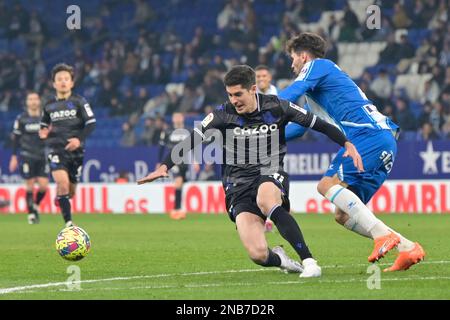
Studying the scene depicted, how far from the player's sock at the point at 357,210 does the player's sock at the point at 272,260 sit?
0.77 metres

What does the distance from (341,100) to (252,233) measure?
1.61m

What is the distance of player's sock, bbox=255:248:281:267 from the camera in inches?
360

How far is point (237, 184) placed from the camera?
951 cm

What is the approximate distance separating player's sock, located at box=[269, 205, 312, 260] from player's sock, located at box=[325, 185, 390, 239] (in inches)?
28.9

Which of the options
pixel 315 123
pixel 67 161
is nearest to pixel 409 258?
pixel 315 123

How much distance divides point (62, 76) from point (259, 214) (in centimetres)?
732

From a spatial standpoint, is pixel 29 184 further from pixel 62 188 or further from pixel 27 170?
pixel 62 188

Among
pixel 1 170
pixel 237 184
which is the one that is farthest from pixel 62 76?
pixel 1 170

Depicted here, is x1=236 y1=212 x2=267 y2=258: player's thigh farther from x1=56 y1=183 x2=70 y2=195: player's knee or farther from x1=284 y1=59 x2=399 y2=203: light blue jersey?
x1=56 y1=183 x2=70 y2=195: player's knee

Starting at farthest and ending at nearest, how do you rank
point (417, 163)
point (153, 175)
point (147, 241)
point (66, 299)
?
1. point (417, 163)
2. point (147, 241)
3. point (153, 175)
4. point (66, 299)

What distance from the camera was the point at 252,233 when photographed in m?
9.14

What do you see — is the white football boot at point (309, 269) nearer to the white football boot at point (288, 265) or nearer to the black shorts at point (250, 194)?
the white football boot at point (288, 265)

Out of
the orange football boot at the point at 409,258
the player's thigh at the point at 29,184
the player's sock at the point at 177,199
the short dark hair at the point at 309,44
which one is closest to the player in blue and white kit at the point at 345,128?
the short dark hair at the point at 309,44
